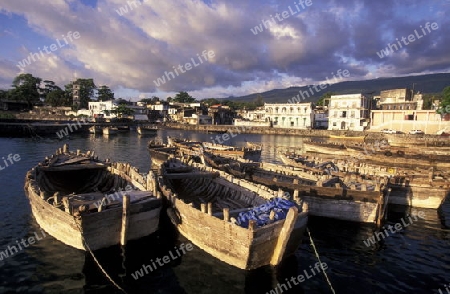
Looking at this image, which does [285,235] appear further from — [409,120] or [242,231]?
[409,120]

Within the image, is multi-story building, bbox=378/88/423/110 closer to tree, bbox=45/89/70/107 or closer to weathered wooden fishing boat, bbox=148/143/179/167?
weathered wooden fishing boat, bbox=148/143/179/167

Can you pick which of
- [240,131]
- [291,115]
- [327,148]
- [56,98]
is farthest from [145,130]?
[327,148]

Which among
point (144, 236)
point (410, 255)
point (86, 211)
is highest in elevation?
point (86, 211)

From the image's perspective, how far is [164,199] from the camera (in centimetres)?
1470

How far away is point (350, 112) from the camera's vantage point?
8656 cm

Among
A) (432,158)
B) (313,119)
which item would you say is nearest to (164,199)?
(432,158)

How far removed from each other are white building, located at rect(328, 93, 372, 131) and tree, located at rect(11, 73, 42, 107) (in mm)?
110098

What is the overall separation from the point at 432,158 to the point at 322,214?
23.5 metres

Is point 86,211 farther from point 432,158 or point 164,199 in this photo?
point 432,158

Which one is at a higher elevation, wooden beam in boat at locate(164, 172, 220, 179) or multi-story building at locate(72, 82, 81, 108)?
multi-story building at locate(72, 82, 81, 108)

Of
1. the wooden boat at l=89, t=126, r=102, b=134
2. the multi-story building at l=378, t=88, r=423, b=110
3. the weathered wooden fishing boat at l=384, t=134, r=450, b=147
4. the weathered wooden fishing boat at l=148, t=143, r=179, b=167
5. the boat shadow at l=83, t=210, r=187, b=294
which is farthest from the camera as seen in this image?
the wooden boat at l=89, t=126, r=102, b=134

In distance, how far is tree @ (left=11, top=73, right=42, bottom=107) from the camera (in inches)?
4186

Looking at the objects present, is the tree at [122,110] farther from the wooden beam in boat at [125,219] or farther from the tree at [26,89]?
the wooden beam in boat at [125,219]

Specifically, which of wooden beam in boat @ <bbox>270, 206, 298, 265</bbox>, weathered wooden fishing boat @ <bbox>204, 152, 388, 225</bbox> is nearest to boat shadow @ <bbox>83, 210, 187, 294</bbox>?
wooden beam in boat @ <bbox>270, 206, 298, 265</bbox>
